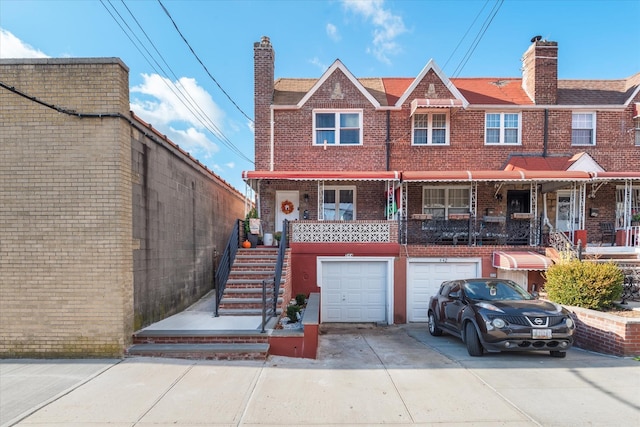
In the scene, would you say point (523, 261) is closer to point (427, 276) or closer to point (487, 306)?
point (427, 276)

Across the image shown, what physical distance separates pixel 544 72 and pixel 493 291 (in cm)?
1082

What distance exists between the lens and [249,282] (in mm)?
8688

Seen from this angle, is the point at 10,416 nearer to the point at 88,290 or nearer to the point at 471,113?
the point at 88,290

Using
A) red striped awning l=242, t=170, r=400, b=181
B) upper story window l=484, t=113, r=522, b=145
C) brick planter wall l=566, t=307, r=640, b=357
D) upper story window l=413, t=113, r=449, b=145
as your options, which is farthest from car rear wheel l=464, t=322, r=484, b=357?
upper story window l=484, t=113, r=522, b=145

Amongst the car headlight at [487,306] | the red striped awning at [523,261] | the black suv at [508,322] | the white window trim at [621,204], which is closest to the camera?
the black suv at [508,322]

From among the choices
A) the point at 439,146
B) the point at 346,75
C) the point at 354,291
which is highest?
the point at 346,75

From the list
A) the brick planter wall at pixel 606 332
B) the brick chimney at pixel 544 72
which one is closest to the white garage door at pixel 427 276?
the brick planter wall at pixel 606 332

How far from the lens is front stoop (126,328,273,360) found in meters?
5.73

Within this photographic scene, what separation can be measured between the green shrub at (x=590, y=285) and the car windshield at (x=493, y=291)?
105cm

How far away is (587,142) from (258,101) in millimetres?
13258

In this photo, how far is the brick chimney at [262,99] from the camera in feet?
42.0

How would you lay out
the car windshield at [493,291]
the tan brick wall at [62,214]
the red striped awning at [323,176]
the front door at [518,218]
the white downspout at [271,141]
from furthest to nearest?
the white downspout at [271,141], the front door at [518,218], the red striped awning at [323,176], the car windshield at [493,291], the tan brick wall at [62,214]

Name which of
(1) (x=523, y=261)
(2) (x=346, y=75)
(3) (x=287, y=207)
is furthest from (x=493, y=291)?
(2) (x=346, y=75)

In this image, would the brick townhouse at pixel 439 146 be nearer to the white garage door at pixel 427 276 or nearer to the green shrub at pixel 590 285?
the white garage door at pixel 427 276
